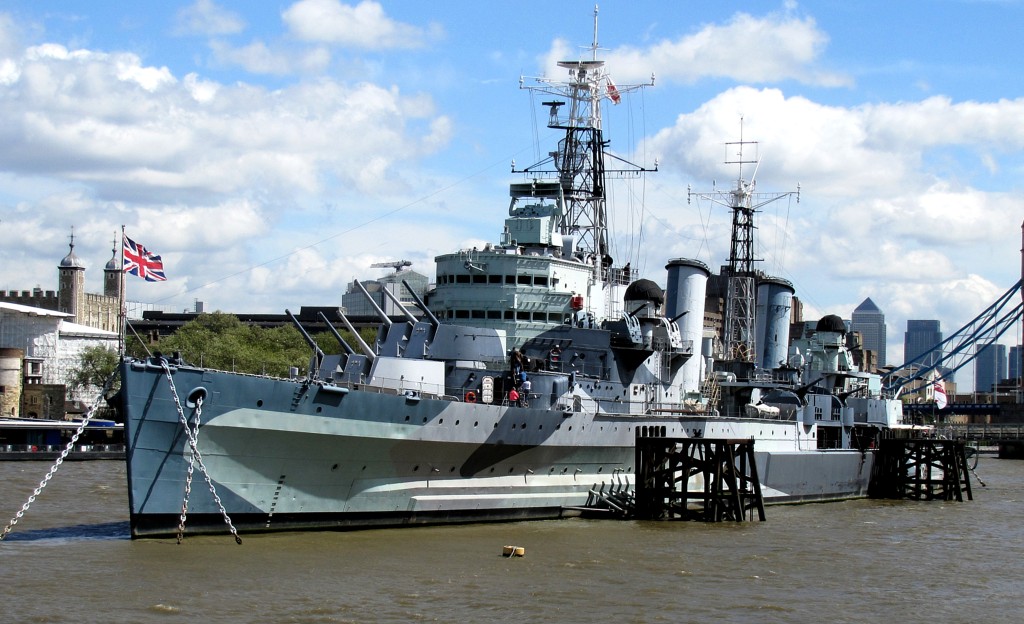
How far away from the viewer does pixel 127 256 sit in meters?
28.0

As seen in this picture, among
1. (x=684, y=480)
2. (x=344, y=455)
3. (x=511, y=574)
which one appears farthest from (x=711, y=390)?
→ (x=511, y=574)

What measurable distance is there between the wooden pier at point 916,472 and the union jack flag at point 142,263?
82.3 ft

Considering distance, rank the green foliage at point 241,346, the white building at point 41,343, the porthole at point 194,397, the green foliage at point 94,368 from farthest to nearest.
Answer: the white building at point 41,343 → the green foliage at point 94,368 → the green foliage at point 241,346 → the porthole at point 194,397

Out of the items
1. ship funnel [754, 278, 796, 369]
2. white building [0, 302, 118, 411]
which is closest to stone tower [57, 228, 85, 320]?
white building [0, 302, 118, 411]

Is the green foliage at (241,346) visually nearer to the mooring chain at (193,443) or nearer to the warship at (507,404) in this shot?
the warship at (507,404)

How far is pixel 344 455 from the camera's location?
76.7 ft

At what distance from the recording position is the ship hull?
2131 centimetres

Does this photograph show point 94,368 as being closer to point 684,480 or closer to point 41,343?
point 41,343

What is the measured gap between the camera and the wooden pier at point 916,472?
134 ft

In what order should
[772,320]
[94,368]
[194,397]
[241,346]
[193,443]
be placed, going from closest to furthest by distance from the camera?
[193,443] < [194,397] < [772,320] < [241,346] < [94,368]

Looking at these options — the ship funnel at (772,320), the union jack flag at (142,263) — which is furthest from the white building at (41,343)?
the union jack flag at (142,263)

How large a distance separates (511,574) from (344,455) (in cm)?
483

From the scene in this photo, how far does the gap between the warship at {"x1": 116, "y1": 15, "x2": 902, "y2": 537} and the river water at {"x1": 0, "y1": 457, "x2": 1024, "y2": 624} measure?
3.20 ft

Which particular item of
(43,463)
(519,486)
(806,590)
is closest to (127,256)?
(519,486)
